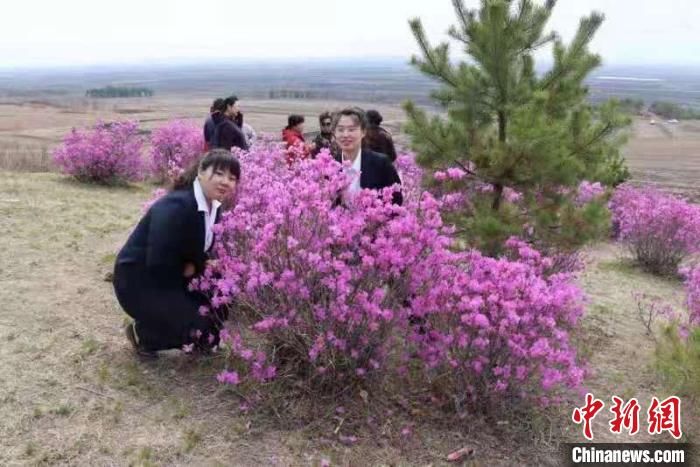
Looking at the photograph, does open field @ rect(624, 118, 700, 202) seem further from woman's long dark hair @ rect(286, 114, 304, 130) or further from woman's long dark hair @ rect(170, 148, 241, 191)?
woman's long dark hair @ rect(170, 148, 241, 191)

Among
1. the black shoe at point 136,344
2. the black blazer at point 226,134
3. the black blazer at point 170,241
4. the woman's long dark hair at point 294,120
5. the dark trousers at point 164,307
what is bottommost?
the black shoe at point 136,344

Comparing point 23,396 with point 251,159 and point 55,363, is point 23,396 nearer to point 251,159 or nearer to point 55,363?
point 55,363

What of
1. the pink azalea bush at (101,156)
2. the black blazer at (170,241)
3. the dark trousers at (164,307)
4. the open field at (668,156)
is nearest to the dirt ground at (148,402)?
the dark trousers at (164,307)

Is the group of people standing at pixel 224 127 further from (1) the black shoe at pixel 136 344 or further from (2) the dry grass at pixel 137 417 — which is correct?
(1) the black shoe at pixel 136 344

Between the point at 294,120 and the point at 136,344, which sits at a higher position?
the point at 294,120

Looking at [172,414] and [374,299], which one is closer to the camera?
[374,299]

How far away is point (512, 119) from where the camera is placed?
14.6 ft

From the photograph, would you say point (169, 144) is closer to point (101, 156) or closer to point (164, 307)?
point (101, 156)

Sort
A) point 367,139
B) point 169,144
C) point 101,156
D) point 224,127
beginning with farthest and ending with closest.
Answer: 1. point 169,144
2. point 101,156
3. point 224,127
4. point 367,139

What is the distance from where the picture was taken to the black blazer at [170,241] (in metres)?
3.69

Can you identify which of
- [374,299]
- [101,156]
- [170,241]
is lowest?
[101,156]

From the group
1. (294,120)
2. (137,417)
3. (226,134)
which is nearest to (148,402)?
(137,417)

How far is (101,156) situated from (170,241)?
7.84 meters

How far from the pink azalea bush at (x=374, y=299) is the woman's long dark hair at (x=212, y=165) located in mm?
215
